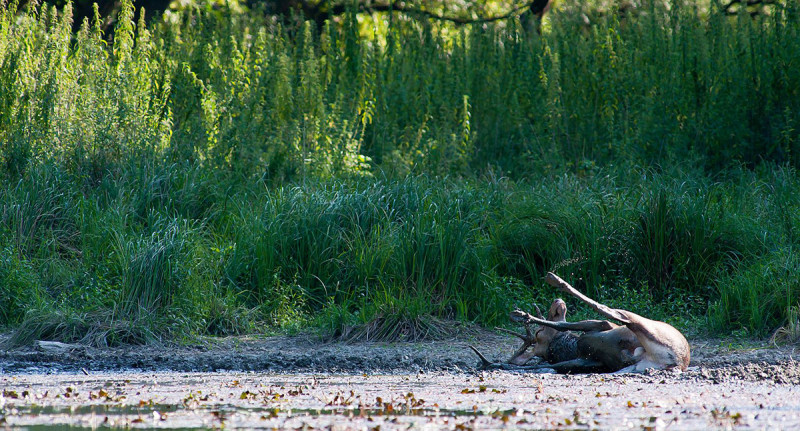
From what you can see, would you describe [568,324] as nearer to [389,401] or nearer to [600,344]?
[600,344]

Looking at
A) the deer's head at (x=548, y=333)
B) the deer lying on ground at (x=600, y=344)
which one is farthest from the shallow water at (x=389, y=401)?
the deer's head at (x=548, y=333)

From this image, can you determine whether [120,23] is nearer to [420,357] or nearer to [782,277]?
[420,357]

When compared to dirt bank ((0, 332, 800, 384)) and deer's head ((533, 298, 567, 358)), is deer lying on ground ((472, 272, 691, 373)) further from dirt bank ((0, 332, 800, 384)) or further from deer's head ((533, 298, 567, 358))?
dirt bank ((0, 332, 800, 384))

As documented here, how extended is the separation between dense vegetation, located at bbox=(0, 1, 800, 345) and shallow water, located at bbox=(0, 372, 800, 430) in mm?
1360

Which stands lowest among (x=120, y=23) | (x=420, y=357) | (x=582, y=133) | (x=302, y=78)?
(x=420, y=357)

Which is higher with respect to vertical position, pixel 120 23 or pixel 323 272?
pixel 120 23

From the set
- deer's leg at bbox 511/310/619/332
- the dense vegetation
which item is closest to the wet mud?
deer's leg at bbox 511/310/619/332

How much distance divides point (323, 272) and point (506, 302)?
1515mm

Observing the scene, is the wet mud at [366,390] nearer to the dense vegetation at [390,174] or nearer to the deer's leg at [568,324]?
the deer's leg at [568,324]

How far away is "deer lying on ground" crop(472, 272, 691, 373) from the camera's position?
5.47 meters

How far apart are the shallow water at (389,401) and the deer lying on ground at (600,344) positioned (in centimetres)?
19

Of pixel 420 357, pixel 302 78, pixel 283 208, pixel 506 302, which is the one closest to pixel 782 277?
pixel 506 302

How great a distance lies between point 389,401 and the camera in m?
4.55

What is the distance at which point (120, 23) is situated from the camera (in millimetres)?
10336
